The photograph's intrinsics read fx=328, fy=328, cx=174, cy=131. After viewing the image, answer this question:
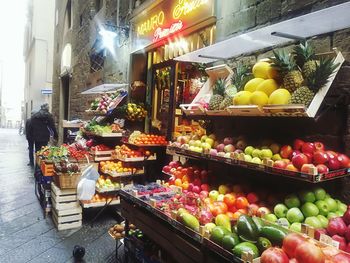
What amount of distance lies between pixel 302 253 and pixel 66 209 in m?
4.69

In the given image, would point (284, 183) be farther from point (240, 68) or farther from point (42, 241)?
point (42, 241)

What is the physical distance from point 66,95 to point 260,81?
1452 centimetres

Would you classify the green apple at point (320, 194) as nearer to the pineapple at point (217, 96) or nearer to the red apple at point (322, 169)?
the red apple at point (322, 169)

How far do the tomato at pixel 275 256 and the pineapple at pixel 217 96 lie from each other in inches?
72.2

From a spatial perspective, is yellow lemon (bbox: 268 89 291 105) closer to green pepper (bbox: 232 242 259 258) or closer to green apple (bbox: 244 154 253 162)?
green apple (bbox: 244 154 253 162)

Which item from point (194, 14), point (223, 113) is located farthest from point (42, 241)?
point (194, 14)

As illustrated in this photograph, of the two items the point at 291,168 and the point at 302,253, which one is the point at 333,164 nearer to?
the point at 291,168

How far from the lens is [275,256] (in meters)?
2.09

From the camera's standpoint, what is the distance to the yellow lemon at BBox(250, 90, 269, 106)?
3050 mm

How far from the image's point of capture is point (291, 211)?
275 cm

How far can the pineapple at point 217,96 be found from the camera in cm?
370

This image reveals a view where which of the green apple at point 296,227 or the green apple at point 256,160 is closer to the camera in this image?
the green apple at point 296,227

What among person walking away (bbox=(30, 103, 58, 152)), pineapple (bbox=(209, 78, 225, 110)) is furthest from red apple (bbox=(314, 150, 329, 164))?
person walking away (bbox=(30, 103, 58, 152))

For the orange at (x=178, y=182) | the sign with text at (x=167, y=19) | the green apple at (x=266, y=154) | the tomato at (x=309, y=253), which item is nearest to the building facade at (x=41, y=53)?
the sign with text at (x=167, y=19)
